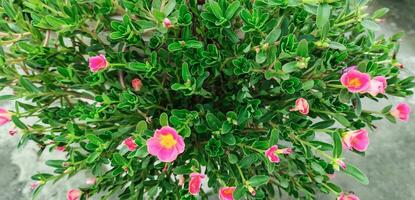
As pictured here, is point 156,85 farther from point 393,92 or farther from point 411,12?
point 411,12

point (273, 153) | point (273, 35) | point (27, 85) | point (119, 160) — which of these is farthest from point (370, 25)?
point (27, 85)

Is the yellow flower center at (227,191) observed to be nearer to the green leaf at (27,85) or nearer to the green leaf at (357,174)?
the green leaf at (357,174)

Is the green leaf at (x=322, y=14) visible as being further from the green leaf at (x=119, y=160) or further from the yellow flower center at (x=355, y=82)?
the green leaf at (x=119, y=160)

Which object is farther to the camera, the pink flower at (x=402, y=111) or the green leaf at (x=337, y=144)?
the pink flower at (x=402, y=111)

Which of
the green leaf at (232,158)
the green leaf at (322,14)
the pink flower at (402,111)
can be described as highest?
the green leaf at (322,14)

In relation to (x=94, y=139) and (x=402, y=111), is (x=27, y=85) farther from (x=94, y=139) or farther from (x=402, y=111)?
(x=402, y=111)

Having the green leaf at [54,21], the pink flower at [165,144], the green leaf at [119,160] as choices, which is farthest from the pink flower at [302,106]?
the green leaf at [54,21]

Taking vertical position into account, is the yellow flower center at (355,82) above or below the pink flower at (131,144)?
above

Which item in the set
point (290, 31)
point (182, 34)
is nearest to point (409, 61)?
point (290, 31)
